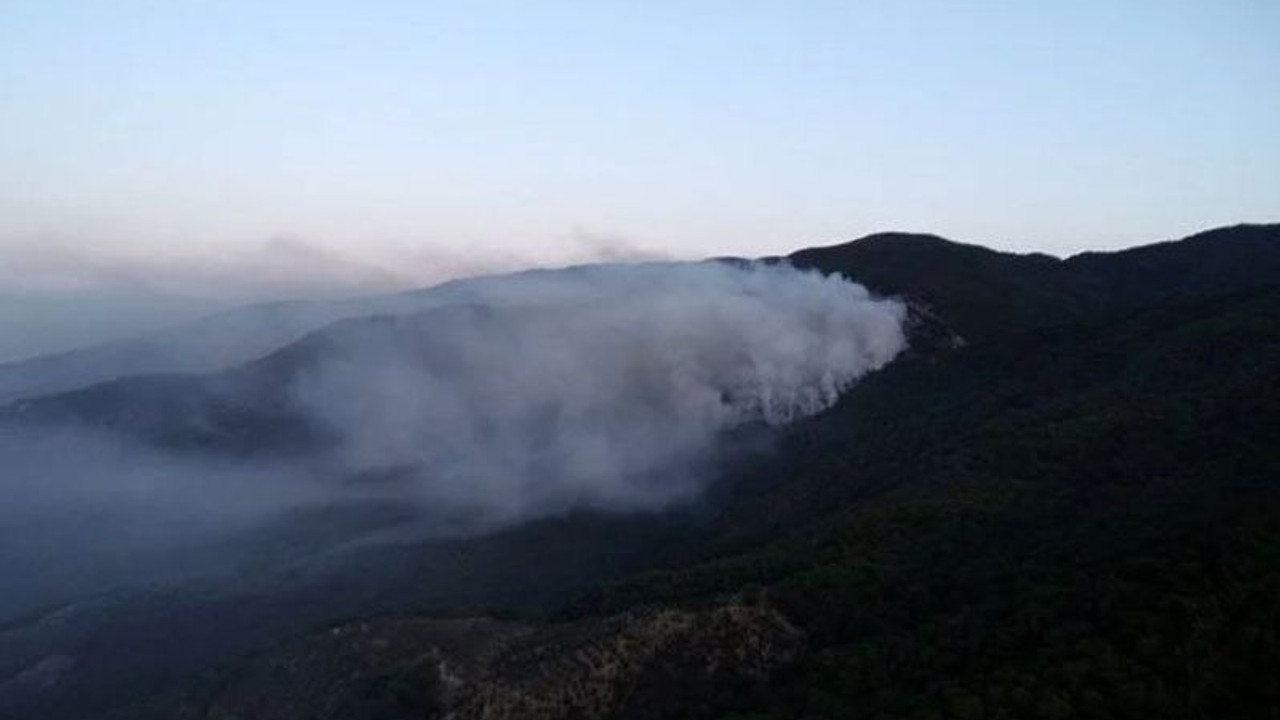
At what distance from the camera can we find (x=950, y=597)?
10825 centimetres

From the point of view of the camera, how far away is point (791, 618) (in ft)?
368

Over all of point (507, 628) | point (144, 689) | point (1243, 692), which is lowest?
point (144, 689)

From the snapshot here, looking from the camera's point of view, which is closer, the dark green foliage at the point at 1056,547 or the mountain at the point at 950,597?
the dark green foliage at the point at 1056,547

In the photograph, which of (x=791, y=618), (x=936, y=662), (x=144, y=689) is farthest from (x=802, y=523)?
(x=144, y=689)

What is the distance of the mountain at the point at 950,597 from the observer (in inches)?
3194

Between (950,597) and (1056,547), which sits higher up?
(1056,547)

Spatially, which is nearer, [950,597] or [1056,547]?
[950,597]

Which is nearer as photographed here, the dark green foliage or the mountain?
the dark green foliage

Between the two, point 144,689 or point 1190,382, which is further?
point 144,689

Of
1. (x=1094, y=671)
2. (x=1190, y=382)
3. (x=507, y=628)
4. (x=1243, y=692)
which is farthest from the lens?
(x=1190, y=382)

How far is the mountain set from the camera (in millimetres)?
81125

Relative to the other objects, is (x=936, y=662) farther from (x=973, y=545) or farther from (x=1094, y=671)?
(x=973, y=545)

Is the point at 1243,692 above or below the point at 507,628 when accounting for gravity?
above

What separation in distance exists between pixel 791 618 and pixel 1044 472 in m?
41.2
